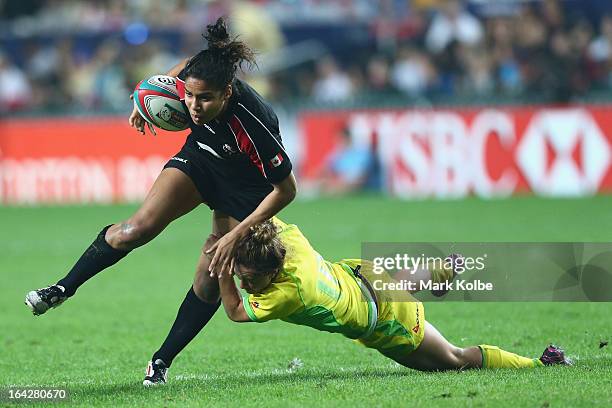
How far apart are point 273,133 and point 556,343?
2.42 m

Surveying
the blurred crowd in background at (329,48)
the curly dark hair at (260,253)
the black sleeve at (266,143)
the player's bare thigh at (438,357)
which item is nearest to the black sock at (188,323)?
the curly dark hair at (260,253)

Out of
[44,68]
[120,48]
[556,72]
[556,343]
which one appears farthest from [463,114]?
[556,343]

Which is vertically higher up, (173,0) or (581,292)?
(173,0)

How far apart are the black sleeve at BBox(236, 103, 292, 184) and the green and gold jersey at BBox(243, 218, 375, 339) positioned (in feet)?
0.99

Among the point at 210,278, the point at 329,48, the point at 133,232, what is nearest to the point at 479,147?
the point at 329,48

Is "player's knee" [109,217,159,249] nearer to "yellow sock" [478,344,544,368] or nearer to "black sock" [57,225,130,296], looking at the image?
"black sock" [57,225,130,296]

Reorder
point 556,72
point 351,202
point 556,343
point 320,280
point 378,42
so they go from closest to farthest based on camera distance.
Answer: point 320,280
point 556,343
point 556,72
point 351,202
point 378,42

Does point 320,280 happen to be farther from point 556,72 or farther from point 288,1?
point 288,1

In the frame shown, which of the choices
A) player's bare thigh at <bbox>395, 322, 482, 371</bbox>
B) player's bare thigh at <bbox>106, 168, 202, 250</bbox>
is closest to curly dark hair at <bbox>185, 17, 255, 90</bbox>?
player's bare thigh at <bbox>106, 168, 202, 250</bbox>

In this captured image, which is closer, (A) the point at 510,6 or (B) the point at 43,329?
(B) the point at 43,329

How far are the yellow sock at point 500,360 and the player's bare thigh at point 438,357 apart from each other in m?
0.03

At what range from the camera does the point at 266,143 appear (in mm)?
5961

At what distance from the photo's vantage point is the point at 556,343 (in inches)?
282

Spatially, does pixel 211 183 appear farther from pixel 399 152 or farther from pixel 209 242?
pixel 399 152
